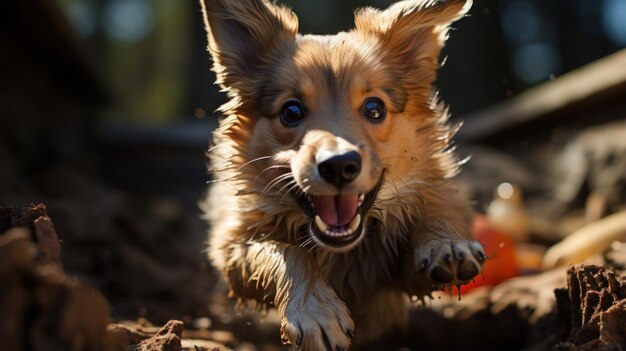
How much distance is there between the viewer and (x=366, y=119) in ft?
9.64

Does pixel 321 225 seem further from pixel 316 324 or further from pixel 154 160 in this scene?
pixel 154 160

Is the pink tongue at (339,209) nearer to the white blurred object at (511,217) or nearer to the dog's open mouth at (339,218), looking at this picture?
the dog's open mouth at (339,218)

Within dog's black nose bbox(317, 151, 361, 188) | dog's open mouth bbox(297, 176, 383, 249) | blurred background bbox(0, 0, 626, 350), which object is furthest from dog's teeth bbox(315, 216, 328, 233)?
blurred background bbox(0, 0, 626, 350)

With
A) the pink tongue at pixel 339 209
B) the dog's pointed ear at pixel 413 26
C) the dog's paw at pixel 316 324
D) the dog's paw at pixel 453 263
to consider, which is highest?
the dog's pointed ear at pixel 413 26

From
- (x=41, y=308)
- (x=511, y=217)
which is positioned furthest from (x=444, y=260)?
(x=511, y=217)

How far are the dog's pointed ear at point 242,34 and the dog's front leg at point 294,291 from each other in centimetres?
85

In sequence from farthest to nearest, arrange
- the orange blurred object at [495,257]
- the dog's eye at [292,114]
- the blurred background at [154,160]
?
the blurred background at [154,160], the orange blurred object at [495,257], the dog's eye at [292,114]

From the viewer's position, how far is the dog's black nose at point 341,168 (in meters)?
2.47

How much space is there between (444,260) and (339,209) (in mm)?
455

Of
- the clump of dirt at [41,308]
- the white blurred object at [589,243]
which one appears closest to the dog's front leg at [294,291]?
the clump of dirt at [41,308]

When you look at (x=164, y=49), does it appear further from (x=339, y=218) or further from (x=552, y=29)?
(x=339, y=218)

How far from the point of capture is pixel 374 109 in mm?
2979

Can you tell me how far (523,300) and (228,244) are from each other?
1542 mm

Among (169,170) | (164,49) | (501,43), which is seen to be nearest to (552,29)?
(501,43)
